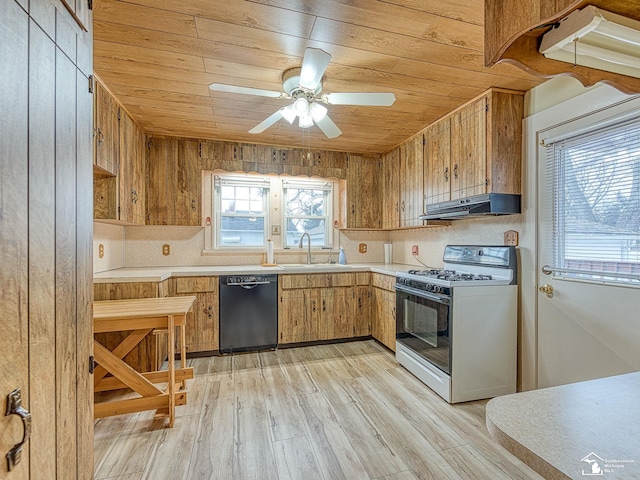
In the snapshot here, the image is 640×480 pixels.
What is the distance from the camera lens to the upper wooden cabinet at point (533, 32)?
0.65m

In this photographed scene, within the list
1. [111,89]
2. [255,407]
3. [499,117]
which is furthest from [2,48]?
[499,117]

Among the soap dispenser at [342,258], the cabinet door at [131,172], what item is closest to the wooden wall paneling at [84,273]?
the cabinet door at [131,172]

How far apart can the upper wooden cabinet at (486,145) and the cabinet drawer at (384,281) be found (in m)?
1.01

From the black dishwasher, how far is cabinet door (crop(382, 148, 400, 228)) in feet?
5.27

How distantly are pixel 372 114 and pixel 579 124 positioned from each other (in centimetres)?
149

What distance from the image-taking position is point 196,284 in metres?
3.14

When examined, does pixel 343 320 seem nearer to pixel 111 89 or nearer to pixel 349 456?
pixel 349 456

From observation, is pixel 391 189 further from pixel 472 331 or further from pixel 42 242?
pixel 42 242

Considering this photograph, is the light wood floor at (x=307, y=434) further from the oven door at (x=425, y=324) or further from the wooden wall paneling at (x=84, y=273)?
the wooden wall paneling at (x=84, y=273)

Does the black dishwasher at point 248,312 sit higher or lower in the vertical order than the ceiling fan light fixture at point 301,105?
lower

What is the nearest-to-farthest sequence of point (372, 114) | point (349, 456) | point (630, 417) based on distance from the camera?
point (630, 417), point (349, 456), point (372, 114)

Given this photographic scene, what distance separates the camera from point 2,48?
2.06ft

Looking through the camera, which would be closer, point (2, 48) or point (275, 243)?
point (2, 48)

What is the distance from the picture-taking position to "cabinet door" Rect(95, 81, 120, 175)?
7.33 feet
